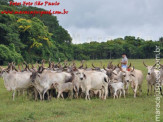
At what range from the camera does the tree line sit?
115ft

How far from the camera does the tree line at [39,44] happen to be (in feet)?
115

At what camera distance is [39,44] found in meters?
40.8

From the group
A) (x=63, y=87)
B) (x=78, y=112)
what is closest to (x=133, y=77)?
(x=63, y=87)

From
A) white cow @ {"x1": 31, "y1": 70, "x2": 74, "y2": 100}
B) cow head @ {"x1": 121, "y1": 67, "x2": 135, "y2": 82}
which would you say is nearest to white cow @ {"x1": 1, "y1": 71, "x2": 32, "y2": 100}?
white cow @ {"x1": 31, "y1": 70, "x2": 74, "y2": 100}

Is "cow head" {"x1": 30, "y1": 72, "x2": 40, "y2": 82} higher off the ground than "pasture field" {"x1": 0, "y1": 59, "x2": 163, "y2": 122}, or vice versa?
"cow head" {"x1": 30, "y1": 72, "x2": 40, "y2": 82}

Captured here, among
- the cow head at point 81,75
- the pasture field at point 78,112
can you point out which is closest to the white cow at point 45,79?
the cow head at point 81,75

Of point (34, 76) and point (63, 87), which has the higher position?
point (34, 76)

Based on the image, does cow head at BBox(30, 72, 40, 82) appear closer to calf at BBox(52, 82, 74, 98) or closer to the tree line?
calf at BBox(52, 82, 74, 98)

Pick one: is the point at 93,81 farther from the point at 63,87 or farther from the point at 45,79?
the point at 45,79

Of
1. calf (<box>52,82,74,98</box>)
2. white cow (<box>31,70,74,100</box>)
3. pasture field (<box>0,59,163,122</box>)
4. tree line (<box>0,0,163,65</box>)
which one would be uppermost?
tree line (<box>0,0,163,65</box>)

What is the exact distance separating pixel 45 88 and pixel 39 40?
30.9 m

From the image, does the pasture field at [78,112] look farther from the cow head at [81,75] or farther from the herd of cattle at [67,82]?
the cow head at [81,75]

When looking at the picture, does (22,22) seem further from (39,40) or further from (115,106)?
(115,106)

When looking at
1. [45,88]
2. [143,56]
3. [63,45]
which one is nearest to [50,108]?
[45,88]
